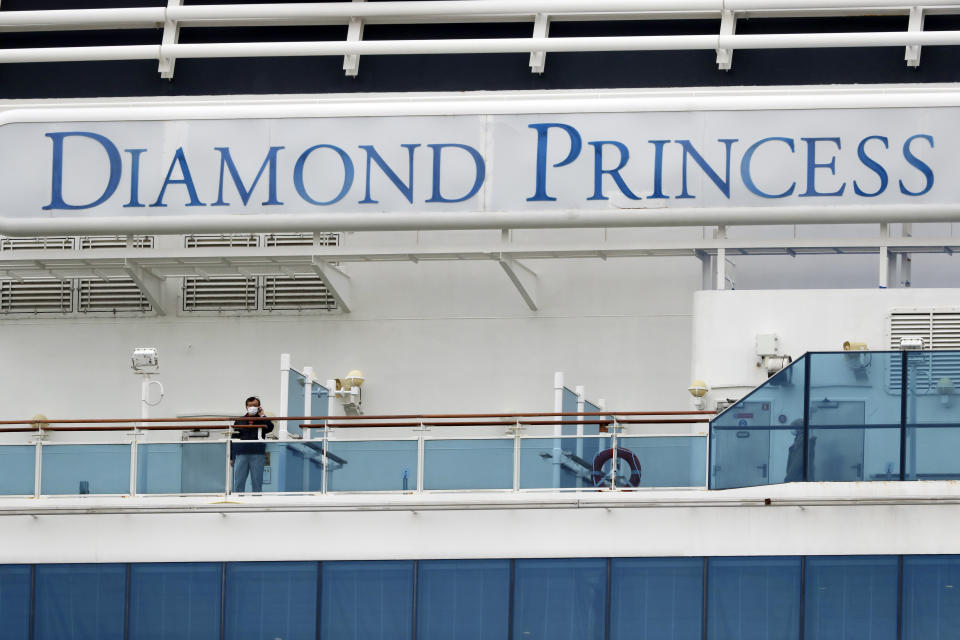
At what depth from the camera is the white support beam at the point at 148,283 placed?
77.4 ft

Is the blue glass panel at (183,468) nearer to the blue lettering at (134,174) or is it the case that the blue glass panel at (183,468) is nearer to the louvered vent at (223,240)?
the blue lettering at (134,174)

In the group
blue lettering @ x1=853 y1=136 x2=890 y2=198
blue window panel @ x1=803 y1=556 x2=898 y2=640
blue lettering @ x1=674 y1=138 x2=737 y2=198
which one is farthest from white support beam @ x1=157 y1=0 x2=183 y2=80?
blue window panel @ x1=803 y1=556 x2=898 y2=640

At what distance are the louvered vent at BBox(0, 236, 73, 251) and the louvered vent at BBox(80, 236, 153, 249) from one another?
0.25 m

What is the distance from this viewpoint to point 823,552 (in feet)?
60.6

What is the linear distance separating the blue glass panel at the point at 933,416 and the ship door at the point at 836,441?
0.48m

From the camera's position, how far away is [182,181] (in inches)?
887

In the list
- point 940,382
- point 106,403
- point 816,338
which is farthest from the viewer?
point 106,403

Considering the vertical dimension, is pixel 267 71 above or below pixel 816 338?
above

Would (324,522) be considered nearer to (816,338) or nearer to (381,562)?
(381,562)

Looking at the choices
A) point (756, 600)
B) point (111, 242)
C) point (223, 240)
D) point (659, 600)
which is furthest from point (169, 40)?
point (756, 600)

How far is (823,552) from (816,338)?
3.80m

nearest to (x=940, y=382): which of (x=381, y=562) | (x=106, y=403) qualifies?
(x=381, y=562)

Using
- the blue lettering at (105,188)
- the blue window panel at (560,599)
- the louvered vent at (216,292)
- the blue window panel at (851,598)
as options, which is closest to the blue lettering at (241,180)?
the blue lettering at (105,188)

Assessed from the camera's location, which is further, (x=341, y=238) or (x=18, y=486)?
(x=341, y=238)
